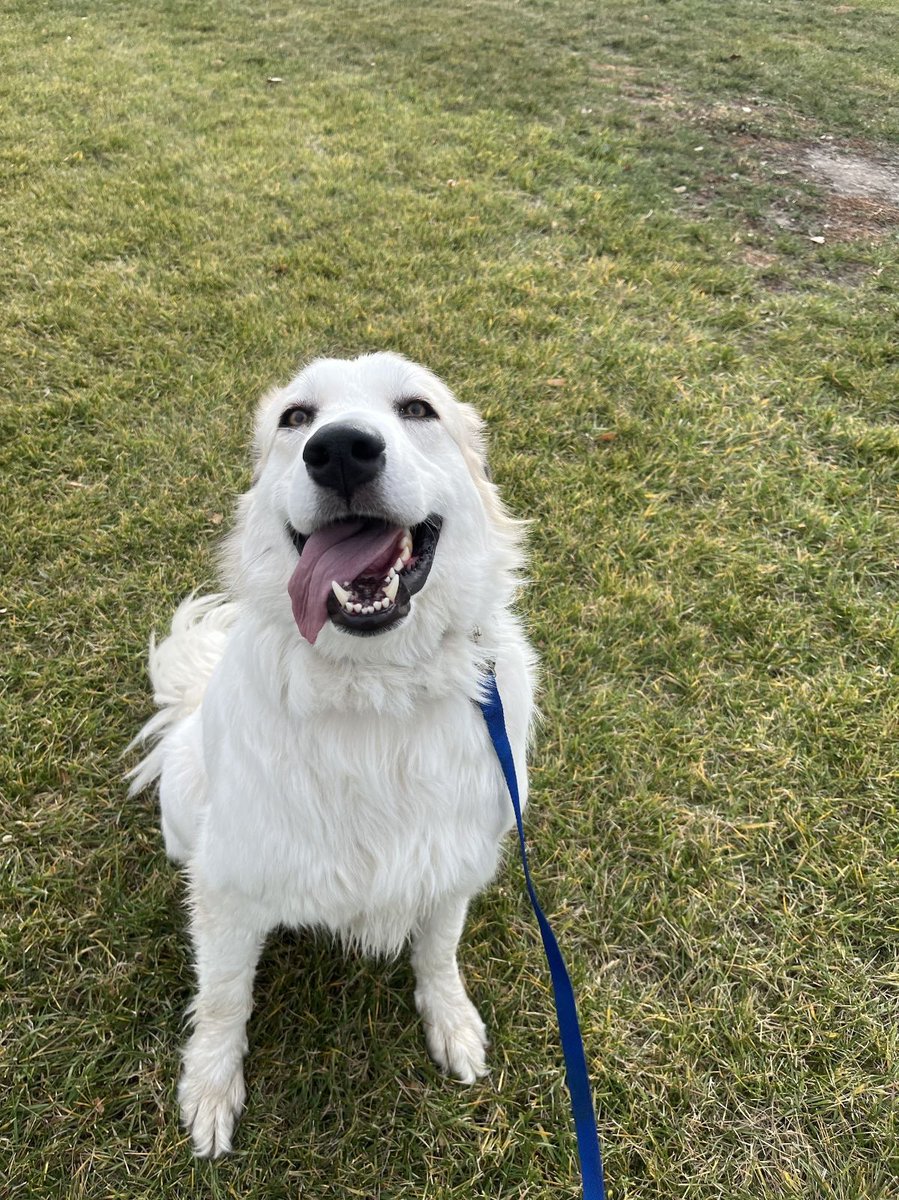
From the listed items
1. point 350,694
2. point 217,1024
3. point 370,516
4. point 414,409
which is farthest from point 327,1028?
point 414,409

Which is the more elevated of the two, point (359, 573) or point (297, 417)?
point (297, 417)

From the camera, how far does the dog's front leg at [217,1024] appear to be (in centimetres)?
186

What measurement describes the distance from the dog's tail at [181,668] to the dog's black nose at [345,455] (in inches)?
43.5

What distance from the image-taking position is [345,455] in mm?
1460

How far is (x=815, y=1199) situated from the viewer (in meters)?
1.90

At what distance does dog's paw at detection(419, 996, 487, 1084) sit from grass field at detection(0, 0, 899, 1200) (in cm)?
6

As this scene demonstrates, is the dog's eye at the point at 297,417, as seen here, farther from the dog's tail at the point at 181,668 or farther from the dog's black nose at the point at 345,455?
the dog's tail at the point at 181,668

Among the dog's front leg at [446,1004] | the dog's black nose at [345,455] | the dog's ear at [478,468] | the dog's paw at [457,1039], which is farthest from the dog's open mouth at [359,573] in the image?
the dog's paw at [457,1039]

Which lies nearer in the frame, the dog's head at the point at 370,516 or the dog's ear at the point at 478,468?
the dog's head at the point at 370,516

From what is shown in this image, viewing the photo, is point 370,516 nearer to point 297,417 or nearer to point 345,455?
point 345,455

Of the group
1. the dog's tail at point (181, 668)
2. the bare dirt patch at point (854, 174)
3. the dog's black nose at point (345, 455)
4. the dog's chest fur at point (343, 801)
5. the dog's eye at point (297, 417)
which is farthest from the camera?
the bare dirt patch at point (854, 174)

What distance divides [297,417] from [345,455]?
477mm

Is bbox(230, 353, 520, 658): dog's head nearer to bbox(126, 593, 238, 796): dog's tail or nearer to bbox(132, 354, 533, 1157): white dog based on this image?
bbox(132, 354, 533, 1157): white dog

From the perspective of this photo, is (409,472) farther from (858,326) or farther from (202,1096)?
(858,326)
